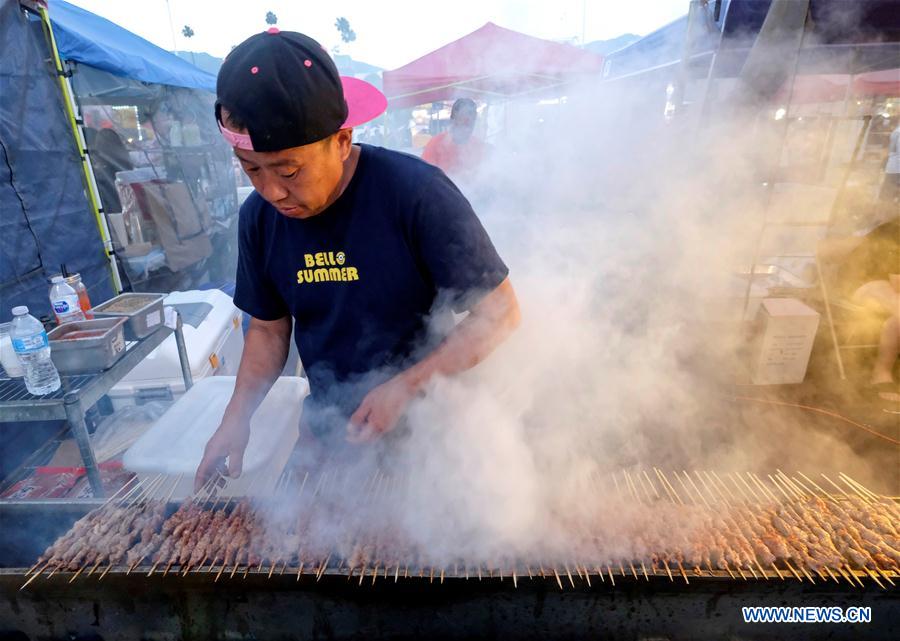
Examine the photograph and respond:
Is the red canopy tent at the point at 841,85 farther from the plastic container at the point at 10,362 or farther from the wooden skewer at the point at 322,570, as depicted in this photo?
the plastic container at the point at 10,362

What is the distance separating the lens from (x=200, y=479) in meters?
1.82

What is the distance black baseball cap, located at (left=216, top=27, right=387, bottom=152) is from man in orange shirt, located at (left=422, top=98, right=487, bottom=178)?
4146 millimetres

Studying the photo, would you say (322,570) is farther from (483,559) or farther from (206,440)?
(206,440)

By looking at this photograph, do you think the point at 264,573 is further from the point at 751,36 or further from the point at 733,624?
the point at 751,36

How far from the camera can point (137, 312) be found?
9.32 feet

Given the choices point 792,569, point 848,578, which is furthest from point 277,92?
point 848,578

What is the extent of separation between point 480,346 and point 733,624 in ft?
4.14

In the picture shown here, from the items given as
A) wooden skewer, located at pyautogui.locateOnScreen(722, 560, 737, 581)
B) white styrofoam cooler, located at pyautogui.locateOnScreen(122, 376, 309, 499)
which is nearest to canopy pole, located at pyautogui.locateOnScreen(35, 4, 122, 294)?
white styrofoam cooler, located at pyautogui.locateOnScreen(122, 376, 309, 499)

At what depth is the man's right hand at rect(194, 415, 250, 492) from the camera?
1839 millimetres

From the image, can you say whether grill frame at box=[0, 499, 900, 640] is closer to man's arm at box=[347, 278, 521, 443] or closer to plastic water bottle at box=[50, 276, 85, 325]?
man's arm at box=[347, 278, 521, 443]

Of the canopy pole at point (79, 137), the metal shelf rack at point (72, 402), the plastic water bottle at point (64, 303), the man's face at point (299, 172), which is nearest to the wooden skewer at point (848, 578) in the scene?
the man's face at point (299, 172)

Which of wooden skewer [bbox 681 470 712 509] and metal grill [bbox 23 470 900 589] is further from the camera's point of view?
wooden skewer [bbox 681 470 712 509]

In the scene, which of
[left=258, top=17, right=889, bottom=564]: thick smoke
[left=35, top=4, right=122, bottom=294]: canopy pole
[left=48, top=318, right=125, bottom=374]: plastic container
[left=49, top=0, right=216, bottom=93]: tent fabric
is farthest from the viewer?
[left=49, top=0, right=216, bottom=93]: tent fabric

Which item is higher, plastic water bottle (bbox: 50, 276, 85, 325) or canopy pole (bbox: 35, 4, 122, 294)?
canopy pole (bbox: 35, 4, 122, 294)
